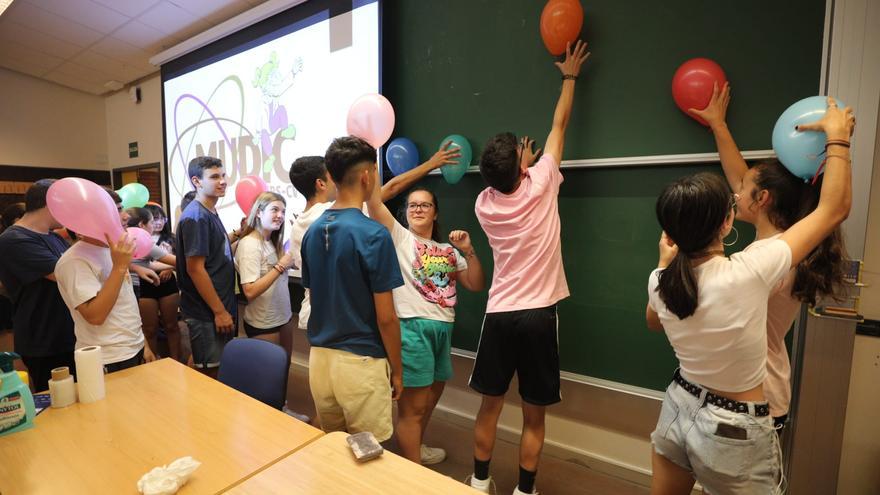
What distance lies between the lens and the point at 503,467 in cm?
200

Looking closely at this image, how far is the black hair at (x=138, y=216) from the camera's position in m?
2.82

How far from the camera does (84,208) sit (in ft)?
5.10

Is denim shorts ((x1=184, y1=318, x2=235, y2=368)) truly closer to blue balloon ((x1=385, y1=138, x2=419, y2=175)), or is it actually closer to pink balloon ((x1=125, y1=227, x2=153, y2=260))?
pink balloon ((x1=125, y1=227, x2=153, y2=260))

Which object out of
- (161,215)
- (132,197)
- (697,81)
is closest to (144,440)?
(697,81)

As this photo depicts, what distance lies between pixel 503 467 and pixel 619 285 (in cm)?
110

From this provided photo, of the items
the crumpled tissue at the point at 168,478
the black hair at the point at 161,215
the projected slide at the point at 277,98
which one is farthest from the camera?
the black hair at the point at 161,215

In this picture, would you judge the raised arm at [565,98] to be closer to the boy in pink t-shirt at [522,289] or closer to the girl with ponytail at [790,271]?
the boy in pink t-shirt at [522,289]

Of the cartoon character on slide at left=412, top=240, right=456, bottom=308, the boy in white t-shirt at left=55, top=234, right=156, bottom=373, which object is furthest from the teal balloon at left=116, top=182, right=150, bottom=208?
the cartoon character on slide at left=412, top=240, right=456, bottom=308

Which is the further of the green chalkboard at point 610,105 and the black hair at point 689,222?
the green chalkboard at point 610,105

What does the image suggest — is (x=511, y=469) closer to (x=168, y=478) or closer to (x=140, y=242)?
(x=168, y=478)

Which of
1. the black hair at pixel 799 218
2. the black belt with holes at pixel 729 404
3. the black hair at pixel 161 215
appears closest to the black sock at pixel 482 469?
the black belt with holes at pixel 729 404

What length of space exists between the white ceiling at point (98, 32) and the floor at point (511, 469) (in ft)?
12.0

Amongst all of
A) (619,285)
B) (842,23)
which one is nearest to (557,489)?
(619,285)

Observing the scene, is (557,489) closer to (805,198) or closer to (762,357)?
(762,357)
